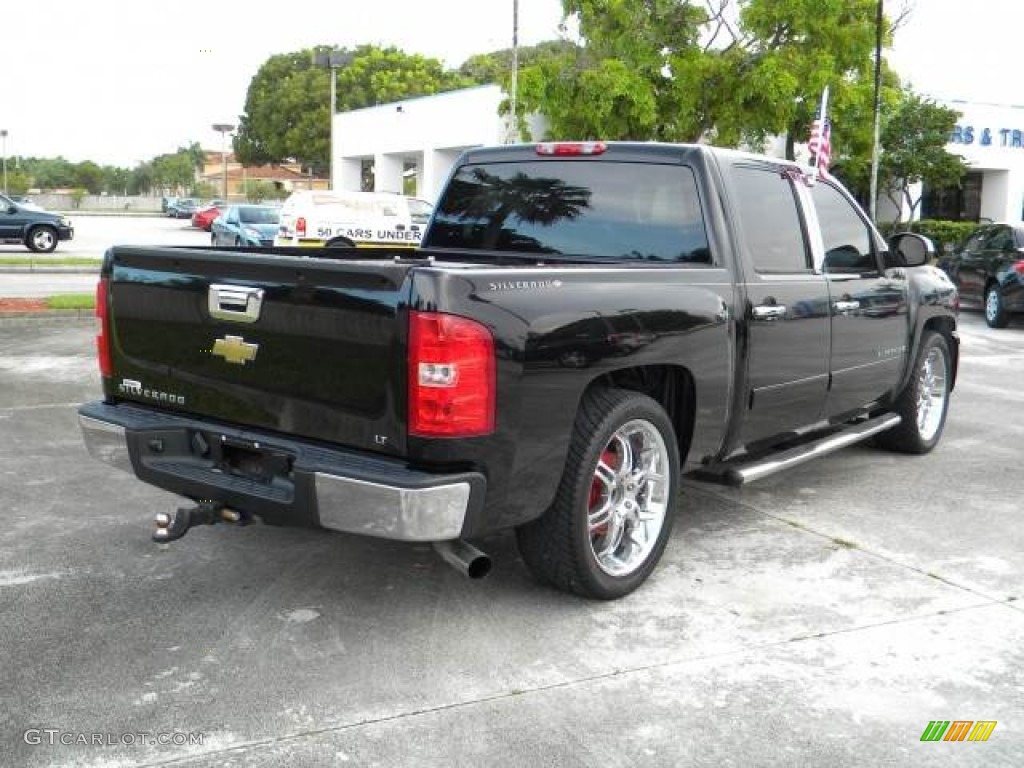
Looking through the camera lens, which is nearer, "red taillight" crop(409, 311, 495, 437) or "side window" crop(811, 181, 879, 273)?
"red taillight" crop(409, 311, 495, 437)

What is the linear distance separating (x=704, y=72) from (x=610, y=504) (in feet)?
82.7

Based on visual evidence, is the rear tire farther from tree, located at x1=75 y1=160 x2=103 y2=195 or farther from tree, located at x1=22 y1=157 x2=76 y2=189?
tree, located at x1=22 y1=157 x2=76 y2=189

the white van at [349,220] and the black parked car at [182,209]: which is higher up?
the black parked car at [182,209]

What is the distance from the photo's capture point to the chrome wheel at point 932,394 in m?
7.33

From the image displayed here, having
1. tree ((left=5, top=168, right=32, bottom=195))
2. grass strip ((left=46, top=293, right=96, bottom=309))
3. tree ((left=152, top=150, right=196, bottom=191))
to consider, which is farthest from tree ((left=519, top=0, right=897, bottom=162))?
tree ((left=152, top=150, right=196, bottom=191))

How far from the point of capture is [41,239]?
27.2 m

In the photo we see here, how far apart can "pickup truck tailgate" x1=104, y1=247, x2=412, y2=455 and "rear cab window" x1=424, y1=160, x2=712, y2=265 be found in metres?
1.45

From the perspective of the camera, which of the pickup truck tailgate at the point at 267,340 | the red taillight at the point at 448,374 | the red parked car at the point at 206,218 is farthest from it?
the red parked car at the point at 206,218

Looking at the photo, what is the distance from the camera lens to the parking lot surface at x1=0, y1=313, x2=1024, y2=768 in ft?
10.8

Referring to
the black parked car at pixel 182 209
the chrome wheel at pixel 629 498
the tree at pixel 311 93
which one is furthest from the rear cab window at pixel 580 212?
the black parked car at pixel 182 209

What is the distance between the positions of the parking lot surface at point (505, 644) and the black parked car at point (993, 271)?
36.6ft

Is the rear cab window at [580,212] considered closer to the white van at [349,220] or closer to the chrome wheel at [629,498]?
the chrome wheel at [629,498]

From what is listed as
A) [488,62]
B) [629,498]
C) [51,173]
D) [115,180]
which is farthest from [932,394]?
[51,173]

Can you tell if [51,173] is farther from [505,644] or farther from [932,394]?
[505,644]
